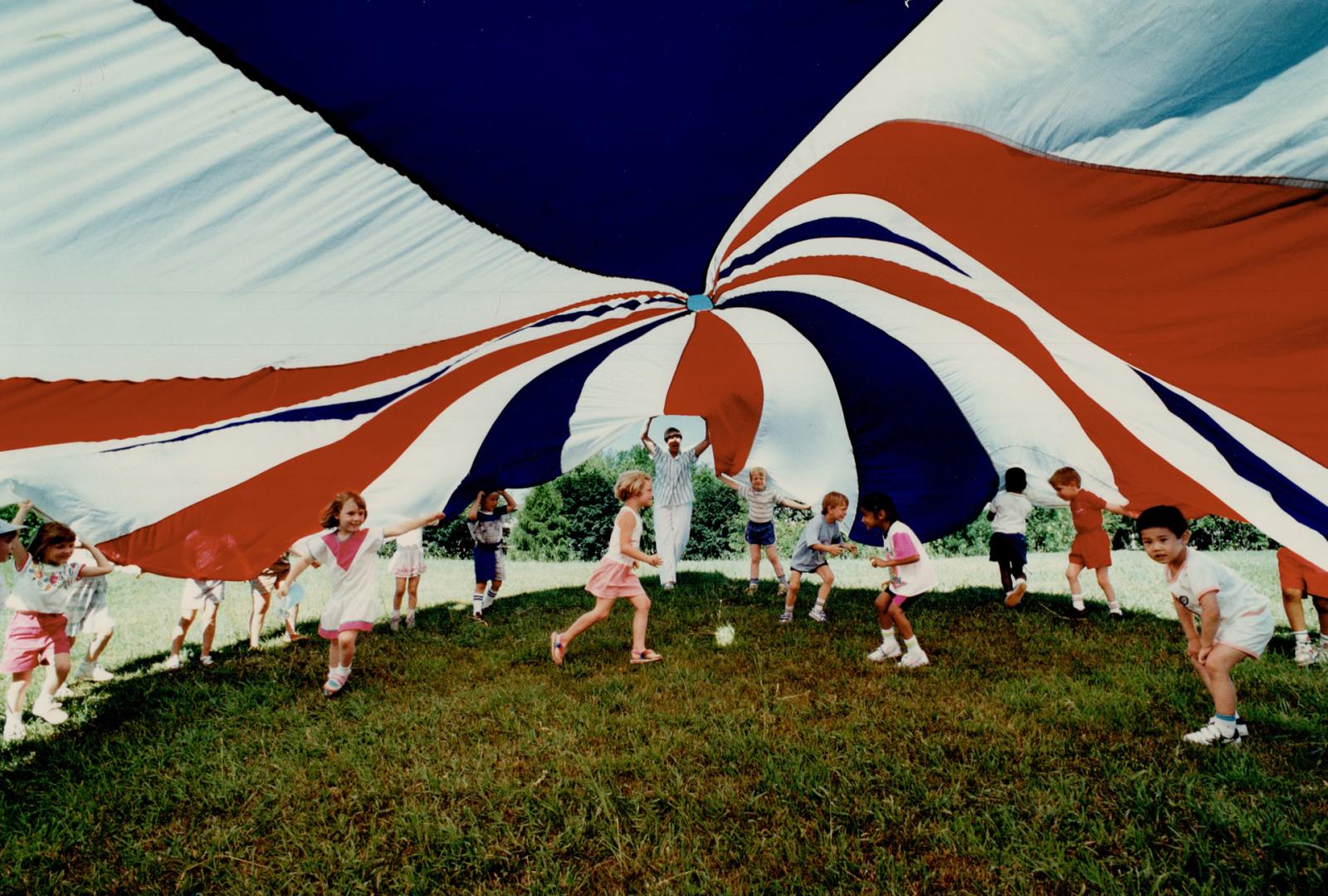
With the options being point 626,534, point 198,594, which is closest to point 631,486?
point 626,534

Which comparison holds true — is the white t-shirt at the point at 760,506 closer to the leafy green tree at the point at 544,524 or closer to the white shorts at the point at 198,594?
the white shorts at the point at 198,594

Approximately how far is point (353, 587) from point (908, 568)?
11.5 feet

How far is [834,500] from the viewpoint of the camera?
17.1ft

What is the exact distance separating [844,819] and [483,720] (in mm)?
1832

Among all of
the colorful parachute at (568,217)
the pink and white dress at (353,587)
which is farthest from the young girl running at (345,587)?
the colorful parachute at (568,217)

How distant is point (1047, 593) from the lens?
21.7ft

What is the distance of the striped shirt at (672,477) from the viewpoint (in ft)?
23.5

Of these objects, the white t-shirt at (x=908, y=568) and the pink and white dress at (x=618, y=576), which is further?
the pink and white dress at (x=618, y=576)

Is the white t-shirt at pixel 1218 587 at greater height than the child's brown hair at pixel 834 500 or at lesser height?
lesser

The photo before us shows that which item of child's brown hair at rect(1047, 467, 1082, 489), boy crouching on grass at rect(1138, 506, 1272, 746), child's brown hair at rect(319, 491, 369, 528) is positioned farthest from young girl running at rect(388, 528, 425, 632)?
boy crouching on grass at rect(1138, 506, 1272, 746)

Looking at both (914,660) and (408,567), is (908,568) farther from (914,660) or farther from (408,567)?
(408,567)

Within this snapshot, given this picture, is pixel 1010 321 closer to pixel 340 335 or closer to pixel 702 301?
pixel 702 301

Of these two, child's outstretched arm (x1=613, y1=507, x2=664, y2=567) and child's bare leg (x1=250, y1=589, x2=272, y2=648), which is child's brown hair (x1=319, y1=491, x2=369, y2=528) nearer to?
child's outstretched arm (x1=613, y1=507, x2=664, y2=567)

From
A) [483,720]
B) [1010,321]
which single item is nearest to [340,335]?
[483,720]
